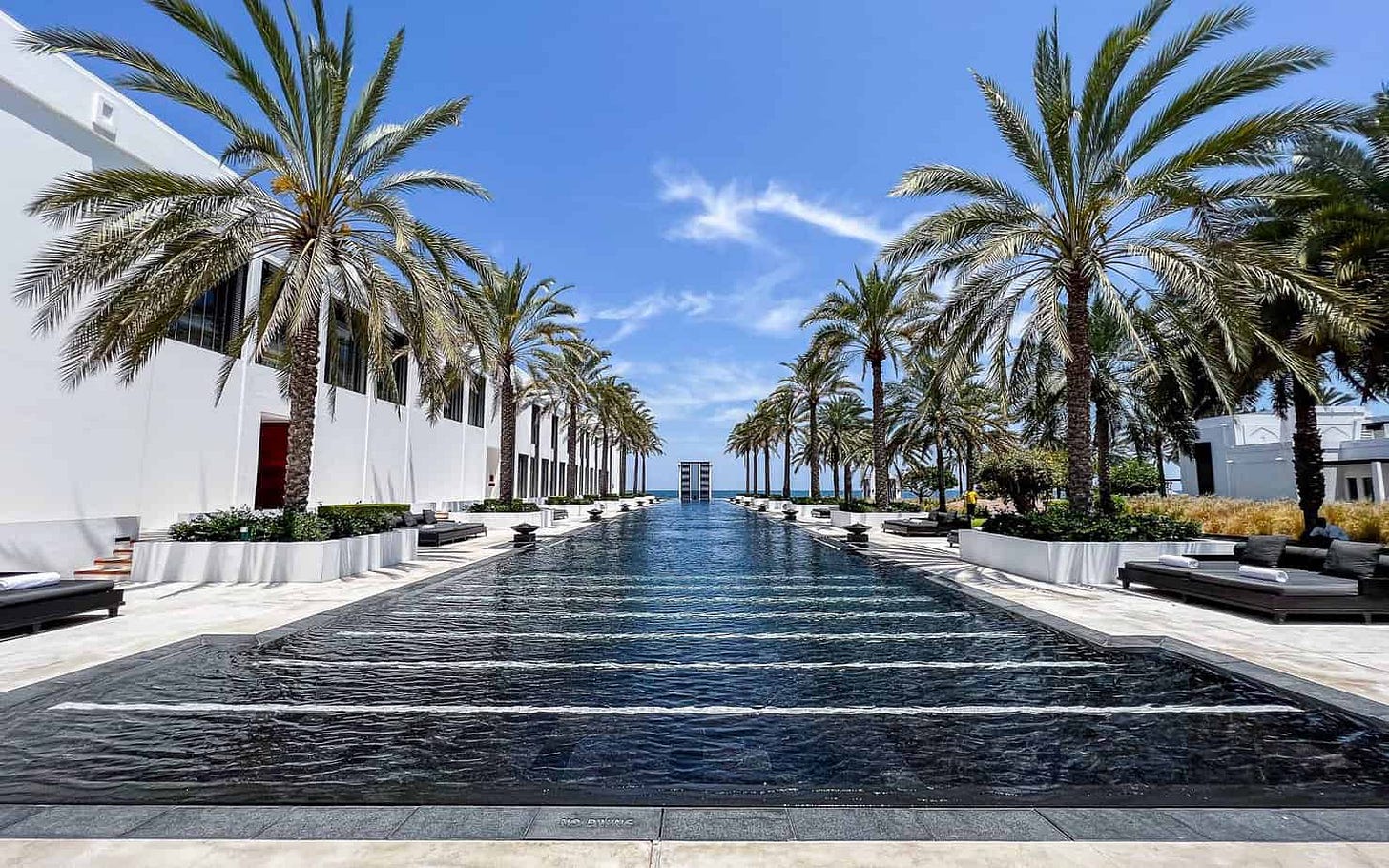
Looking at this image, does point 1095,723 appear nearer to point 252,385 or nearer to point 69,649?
point 69,649

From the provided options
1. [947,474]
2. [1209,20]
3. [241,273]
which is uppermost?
[1209,20]

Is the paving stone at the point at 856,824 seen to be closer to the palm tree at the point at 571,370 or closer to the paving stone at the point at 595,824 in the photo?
the paving stone at the point at 595,824

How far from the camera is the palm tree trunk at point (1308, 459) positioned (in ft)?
47.0

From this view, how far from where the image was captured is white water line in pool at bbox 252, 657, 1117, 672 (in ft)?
21.3

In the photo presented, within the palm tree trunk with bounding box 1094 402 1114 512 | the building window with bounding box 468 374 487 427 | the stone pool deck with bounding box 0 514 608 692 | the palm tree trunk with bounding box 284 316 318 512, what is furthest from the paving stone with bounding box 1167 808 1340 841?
the building window with bounding box 468 374 487 427

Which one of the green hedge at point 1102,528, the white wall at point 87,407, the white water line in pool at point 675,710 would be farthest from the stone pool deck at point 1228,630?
the white wall at point 87,407

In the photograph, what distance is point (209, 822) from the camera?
329 cm

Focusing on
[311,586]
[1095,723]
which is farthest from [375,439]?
[1095,723]

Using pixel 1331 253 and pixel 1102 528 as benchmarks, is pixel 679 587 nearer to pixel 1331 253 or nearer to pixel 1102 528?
pixel 1102 528

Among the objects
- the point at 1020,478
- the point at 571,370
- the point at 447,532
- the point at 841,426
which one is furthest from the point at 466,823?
the point at 841,426

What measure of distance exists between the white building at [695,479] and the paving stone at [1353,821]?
113486 mm

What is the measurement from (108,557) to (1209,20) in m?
22.5

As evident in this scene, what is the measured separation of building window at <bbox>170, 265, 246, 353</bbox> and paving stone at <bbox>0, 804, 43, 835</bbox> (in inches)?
583

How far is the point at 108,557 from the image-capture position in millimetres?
13086
